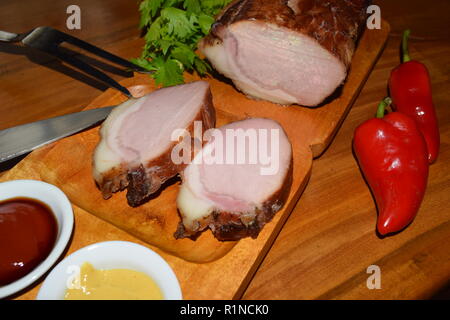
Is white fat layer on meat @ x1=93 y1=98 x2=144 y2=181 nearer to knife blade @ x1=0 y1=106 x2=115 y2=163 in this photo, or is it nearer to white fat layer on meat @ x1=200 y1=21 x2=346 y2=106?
knife blade @ x1=0 y1=106 x2=115 y2=163

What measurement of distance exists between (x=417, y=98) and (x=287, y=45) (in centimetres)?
104

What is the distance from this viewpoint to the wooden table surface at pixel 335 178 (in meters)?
2.15

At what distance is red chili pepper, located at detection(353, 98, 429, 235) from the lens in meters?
2.28

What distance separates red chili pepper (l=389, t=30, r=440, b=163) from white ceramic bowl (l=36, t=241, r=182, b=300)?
191 centimetres

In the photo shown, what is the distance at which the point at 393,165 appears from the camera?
7.97ft

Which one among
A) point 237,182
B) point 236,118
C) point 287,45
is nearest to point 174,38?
point 236,118

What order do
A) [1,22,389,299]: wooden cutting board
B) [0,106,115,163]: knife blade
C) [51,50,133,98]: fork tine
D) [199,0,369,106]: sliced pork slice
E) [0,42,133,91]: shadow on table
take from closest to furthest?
[1,22,389,299]: wooden cutting board, [0,106,115,163]: knife blade, [199,0,369,106]: sliced pork slice, [51,50,133,98]: fork tine, [0,42,133,91]: shadow on table

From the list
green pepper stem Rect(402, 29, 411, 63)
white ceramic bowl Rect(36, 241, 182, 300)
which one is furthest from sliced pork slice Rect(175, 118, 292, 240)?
green pepper stem Rect(402, 29, 411, 63)

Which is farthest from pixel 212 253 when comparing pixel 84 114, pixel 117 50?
pixel 117 50

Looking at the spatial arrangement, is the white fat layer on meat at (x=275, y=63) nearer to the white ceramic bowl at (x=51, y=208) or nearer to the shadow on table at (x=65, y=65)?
the shadow on table at (x=65, y=65)

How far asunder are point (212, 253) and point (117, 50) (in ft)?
6.95

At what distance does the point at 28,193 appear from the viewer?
6.96ft

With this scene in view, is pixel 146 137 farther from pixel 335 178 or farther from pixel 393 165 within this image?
pixel 393 165

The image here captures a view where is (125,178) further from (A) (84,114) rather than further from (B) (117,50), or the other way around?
(B) (117,50)
